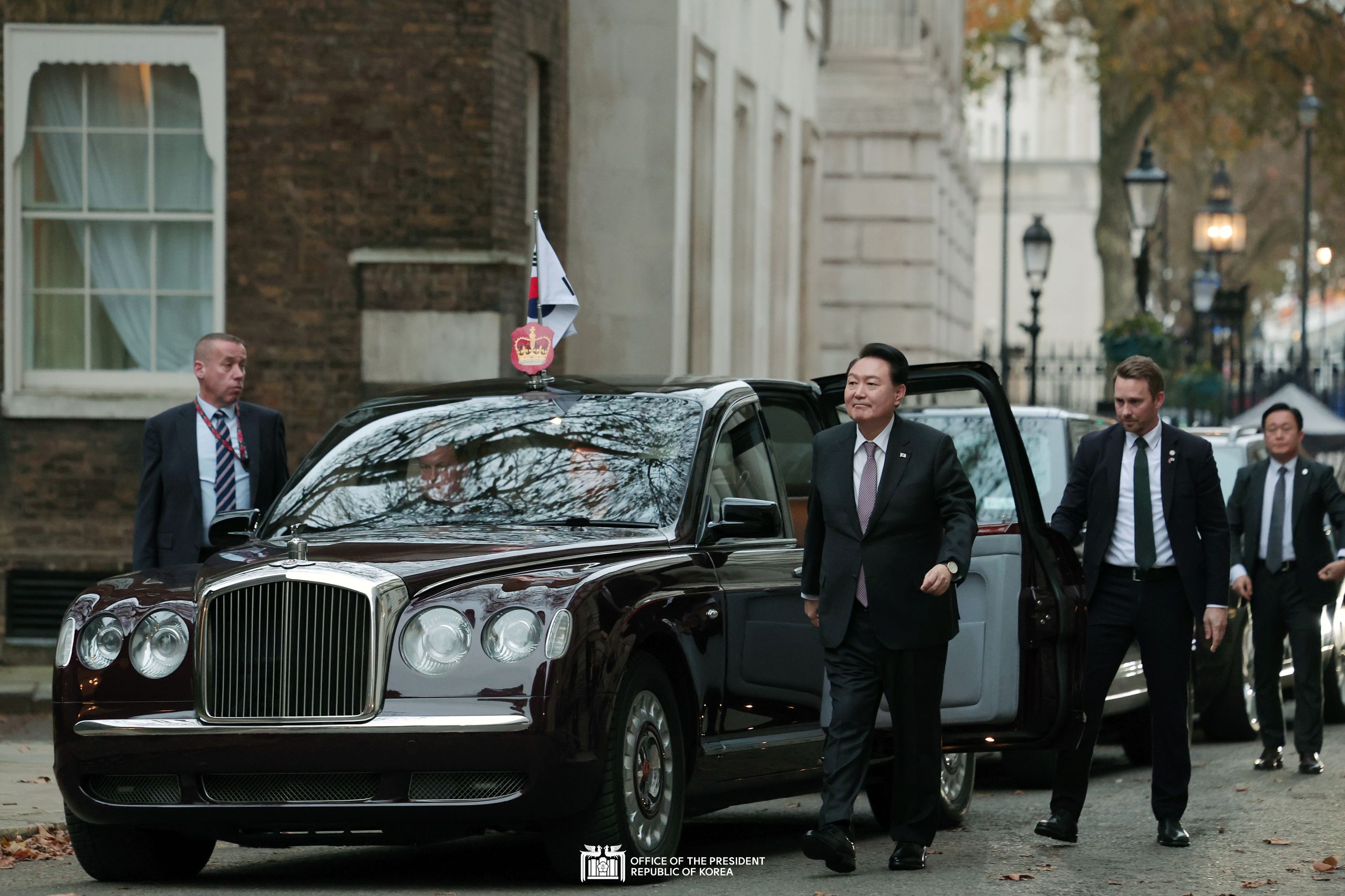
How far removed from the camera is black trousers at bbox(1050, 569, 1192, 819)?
9453 millimetres

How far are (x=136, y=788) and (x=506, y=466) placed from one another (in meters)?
1.90

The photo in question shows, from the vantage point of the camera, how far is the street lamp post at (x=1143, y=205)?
85.8ft

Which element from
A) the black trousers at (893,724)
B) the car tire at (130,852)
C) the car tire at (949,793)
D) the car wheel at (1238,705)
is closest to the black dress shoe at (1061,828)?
the car tire at (949,793)

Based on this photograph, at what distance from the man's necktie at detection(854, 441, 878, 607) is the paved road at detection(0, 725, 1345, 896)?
3.32 feet

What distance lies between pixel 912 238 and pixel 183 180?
50.9 ft

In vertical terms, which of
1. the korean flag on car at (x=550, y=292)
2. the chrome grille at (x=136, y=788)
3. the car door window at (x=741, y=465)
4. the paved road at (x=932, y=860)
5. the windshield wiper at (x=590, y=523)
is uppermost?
the korean flag on car at (x=550, y=292)

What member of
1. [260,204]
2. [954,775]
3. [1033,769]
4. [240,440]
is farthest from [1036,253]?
[240,440]

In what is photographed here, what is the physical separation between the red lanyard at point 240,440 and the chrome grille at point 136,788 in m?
2.80

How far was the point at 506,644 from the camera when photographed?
7566mm

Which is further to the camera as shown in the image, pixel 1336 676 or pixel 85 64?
pixel 85 64

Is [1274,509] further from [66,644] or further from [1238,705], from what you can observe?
[66,644]

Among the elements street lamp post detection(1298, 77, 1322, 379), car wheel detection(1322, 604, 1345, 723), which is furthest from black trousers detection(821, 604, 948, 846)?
street lamp post detection(1298, 77, 1322, 379)

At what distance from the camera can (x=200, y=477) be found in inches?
412

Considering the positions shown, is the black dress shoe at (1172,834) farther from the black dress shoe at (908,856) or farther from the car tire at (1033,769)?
the car tire at (1033,769)
